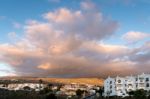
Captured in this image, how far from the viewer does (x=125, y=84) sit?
191500 millimetres

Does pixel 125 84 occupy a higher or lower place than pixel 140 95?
higher

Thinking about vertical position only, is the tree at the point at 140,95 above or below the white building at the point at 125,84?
below

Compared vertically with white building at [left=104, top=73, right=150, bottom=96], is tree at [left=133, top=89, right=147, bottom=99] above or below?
below

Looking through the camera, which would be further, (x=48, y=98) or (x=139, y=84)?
(x=139, y=84)

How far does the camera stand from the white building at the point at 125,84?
181725mm

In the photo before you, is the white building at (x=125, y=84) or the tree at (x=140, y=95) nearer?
the tree at (x=140, y=95)

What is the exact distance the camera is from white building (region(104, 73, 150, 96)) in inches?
7155

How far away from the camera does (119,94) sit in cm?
18800

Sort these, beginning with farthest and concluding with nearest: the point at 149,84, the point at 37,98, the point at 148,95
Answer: the point at 37,98 < the point at 149,84 < the point at 148,95

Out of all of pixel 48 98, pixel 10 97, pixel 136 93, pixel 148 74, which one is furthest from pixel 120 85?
pixel 10 97

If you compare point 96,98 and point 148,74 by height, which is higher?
point 148,74

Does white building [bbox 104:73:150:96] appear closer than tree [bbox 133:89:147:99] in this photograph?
No

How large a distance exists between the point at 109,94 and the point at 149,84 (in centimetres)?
2595

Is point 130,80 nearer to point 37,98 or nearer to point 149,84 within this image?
point 149,84
